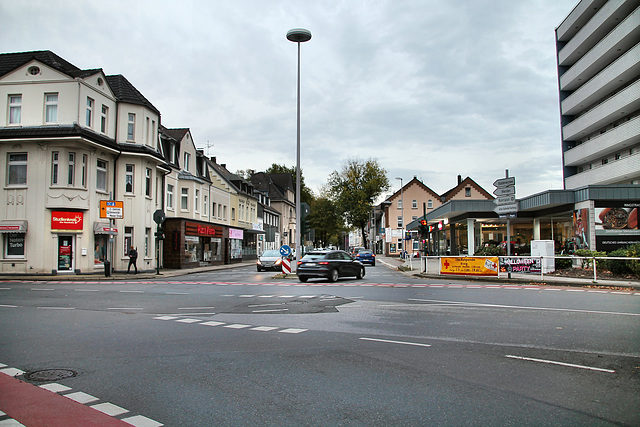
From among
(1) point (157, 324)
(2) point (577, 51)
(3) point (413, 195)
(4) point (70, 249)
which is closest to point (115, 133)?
(4) point (70, 249)

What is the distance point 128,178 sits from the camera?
31.6 m

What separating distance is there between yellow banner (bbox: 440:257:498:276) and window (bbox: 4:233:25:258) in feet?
72.9

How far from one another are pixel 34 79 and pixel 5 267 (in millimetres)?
10437

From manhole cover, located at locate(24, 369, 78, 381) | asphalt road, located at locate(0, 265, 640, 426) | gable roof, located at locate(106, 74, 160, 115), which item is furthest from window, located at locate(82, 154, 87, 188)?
manhole cover, located at locate(24, 369, 78, 381)

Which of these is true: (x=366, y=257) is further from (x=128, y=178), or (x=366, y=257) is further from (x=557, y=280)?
(x=557, y=280)

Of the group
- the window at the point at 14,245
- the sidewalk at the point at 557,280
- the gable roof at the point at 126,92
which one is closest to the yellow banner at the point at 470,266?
the sidewalk at the point at 557,280

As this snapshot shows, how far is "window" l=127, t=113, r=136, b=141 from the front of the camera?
31.9m

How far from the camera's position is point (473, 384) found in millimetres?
5449

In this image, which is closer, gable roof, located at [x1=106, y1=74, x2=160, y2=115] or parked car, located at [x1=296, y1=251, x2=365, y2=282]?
parked car, located at [x1=296, y1=251, x2=365, y2=282]

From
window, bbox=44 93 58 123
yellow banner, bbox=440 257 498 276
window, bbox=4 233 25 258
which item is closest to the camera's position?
yellow banner, bbox=440 257 498 276

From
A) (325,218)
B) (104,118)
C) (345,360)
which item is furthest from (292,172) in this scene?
(345,360)

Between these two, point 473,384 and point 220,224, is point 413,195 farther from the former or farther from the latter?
point 473,384

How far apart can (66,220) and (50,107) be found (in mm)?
6441

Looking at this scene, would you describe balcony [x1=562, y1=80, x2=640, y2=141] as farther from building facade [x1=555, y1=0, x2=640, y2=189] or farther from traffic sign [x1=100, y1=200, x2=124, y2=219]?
traffic sign [x1=100, y1=200, x2=124, y2=219]
